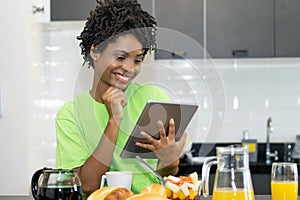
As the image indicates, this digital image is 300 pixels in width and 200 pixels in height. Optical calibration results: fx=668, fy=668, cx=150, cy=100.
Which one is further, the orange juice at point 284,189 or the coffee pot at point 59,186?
the orange juice at point 284,189

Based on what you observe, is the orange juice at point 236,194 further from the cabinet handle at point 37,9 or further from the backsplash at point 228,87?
the backsplash at point 228,87

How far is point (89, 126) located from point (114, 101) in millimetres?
117

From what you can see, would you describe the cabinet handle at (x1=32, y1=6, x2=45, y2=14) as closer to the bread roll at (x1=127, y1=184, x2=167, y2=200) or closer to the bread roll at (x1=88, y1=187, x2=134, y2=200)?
the bread roll at (x1=127, y1=184, x2=167, y2=200)

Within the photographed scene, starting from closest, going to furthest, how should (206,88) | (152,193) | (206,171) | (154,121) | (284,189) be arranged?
(152,193), (206,171), (284,189), (154,121), (206,88)

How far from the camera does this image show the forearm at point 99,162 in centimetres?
213

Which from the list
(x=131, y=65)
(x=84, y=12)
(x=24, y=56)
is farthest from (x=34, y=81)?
(x=131, y=65)

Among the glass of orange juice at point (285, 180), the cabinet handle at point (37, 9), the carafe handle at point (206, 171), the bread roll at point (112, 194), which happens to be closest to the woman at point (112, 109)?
the glass of orange juice at point (285, 180)

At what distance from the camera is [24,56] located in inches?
135

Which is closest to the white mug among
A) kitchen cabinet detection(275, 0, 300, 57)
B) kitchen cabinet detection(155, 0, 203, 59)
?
kitchen cabinet detection(155, 0, 203, 59)

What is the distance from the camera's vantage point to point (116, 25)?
2217 millimetres

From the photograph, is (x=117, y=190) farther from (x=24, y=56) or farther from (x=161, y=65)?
(x=161, y=65)

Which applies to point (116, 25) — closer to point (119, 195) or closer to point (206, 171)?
point (206, 171)

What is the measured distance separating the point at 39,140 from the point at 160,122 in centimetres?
164

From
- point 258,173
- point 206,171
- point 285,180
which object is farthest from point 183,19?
point 206,171
